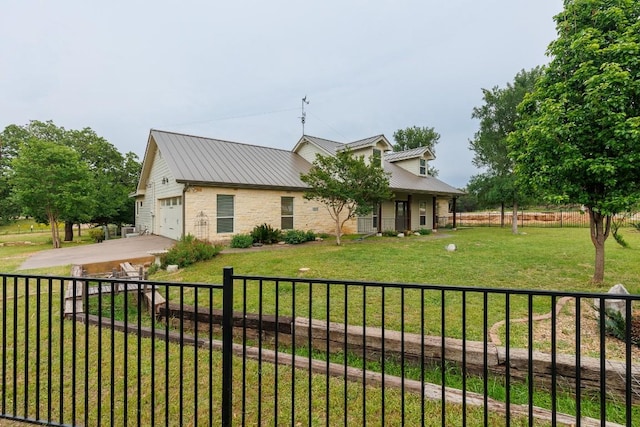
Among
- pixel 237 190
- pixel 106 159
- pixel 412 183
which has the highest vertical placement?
pixel 106 159

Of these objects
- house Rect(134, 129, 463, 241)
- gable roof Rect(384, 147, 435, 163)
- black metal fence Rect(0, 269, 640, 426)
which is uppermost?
gable roof Rect(384, 147, 435, 163)

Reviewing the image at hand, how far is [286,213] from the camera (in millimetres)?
13797

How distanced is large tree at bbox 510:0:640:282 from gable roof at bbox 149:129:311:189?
9.72 meters

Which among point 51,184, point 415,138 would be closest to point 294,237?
point 51,184

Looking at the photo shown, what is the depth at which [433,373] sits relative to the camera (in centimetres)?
304

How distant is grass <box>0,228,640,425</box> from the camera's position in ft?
8.28

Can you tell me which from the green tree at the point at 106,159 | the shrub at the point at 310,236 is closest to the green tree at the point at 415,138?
the shrub at the point at 310,236

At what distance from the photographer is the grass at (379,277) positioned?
8.28 feet

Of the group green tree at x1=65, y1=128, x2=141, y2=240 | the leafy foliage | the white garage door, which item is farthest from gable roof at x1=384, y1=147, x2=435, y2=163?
green tree at x1=65, y1=128, x2=141, y2=240

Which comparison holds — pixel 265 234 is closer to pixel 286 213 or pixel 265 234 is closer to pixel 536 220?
pixel 286 213

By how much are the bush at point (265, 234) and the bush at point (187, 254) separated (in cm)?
276

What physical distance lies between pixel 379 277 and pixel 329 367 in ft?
13.3

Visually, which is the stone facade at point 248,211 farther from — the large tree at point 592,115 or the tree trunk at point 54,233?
the large tree at point 592,115

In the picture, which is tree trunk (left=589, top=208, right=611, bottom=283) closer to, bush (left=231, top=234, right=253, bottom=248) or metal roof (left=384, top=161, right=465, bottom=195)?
bush (left=231, top=234, right=253, bottom=248)
